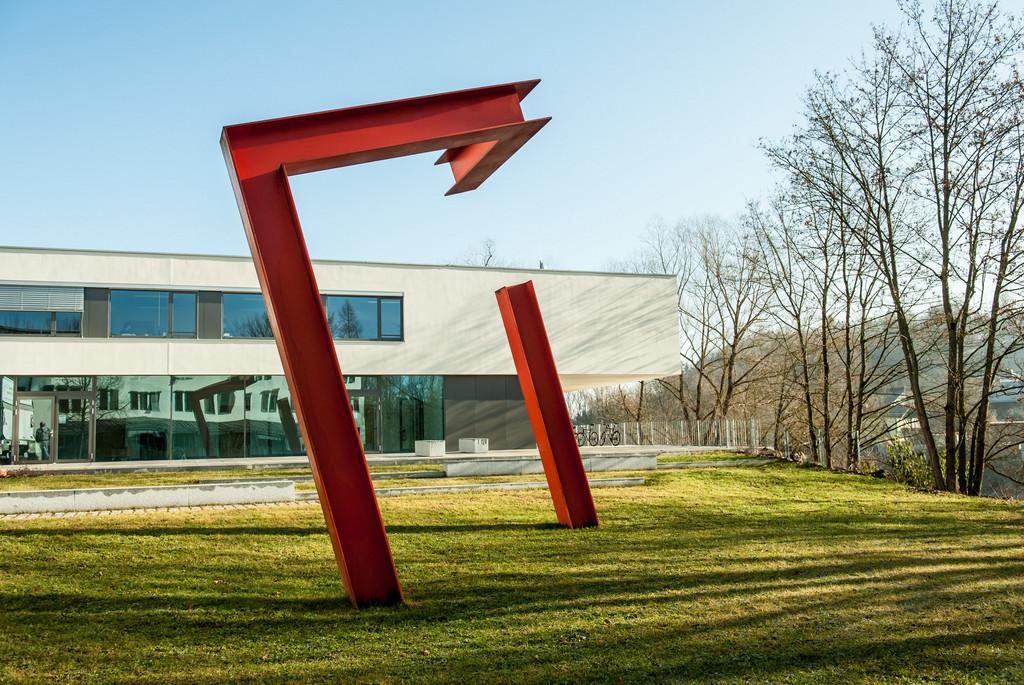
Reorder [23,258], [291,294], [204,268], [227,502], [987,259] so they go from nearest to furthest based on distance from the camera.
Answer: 1. [291,294]
2. [227,502]
3. [987,259]
4. [23,258]
5. [204,268]

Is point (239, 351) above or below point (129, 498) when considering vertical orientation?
above

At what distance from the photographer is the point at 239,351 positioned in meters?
24.7

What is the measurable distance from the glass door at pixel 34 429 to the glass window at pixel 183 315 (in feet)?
12.9

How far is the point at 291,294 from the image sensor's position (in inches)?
240

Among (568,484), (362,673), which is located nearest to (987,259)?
(568,484)

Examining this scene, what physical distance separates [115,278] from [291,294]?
20.3m

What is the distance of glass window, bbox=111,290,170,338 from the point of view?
2389 cm

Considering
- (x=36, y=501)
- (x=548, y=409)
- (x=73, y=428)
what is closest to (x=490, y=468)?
(x=548, y=409)

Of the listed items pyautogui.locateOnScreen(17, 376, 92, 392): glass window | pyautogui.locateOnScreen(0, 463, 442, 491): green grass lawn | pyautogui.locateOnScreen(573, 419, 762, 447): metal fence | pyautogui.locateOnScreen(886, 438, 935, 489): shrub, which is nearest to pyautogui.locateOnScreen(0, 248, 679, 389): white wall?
pyautogui.locateOnScreen(17, 376, 92, 392): glass window

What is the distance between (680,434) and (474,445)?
10.4 meters

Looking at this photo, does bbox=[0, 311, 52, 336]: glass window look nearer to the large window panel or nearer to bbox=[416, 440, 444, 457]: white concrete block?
the large window panel

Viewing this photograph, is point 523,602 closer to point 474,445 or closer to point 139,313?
point 474,445

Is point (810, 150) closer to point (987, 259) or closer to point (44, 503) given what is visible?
point (987, 259)

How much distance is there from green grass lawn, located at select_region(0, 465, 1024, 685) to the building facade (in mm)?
14327
